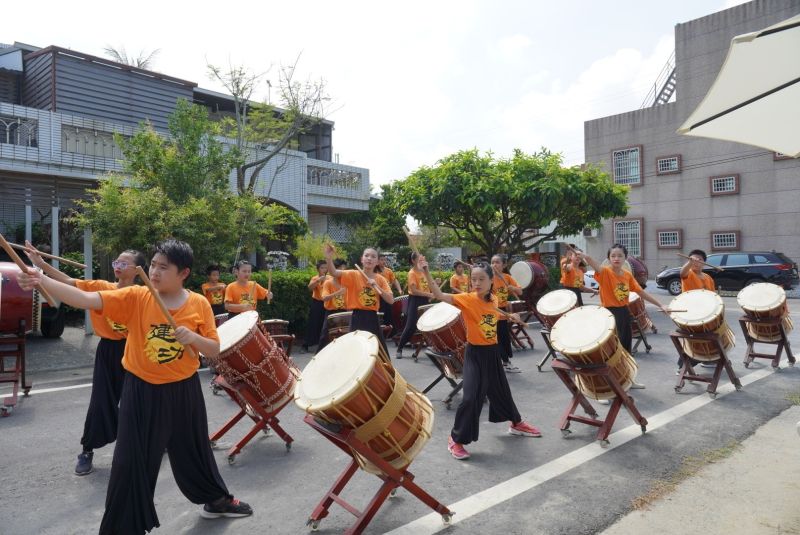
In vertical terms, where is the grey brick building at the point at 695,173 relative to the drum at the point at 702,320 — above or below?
above

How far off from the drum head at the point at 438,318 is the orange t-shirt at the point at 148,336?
342cm

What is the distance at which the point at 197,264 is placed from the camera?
9.70 meters

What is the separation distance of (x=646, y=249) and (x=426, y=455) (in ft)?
78.2

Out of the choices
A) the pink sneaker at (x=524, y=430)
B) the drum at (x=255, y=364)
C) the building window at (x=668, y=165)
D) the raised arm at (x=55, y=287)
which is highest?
the building window at (x=668, y=165)

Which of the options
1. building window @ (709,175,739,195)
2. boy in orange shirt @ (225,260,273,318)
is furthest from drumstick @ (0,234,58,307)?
building window @ (709,175,739,195)

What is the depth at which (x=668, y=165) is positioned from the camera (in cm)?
2478

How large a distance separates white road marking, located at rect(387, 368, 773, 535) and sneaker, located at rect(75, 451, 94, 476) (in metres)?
2.48

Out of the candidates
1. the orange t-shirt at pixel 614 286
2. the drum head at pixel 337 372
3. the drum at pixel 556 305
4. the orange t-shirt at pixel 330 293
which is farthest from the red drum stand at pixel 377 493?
the orange t-shirt at pixel 330 293

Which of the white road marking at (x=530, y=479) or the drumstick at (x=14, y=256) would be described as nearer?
the drumstick at (x=14, y=256)

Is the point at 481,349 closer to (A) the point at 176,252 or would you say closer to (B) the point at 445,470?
(B) the point at 445,470

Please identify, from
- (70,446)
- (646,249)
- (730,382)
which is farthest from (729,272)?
(70,446)

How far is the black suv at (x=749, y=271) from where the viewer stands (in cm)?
1692

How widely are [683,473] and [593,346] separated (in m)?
1.08

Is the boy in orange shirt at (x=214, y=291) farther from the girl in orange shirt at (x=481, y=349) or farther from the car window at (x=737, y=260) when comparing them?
the car window at (x=737, y=260)
